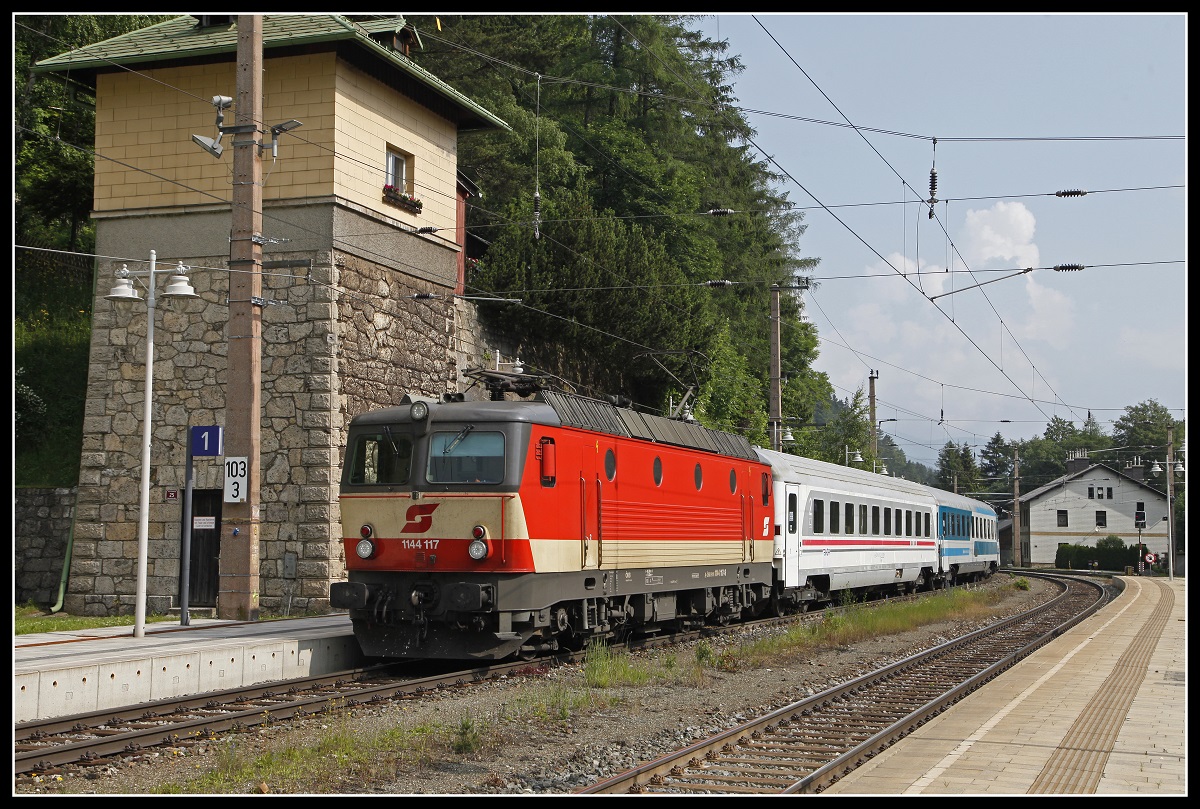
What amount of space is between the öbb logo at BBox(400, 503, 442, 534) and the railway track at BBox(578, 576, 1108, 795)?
4732mm

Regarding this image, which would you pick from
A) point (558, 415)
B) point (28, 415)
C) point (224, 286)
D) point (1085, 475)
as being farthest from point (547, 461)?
point (1085, 475)

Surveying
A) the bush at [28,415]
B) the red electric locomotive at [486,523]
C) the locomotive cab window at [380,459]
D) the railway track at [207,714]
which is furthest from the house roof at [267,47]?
the railway track at [207,714]

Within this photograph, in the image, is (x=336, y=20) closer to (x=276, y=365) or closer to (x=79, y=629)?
(x=276, y=365)

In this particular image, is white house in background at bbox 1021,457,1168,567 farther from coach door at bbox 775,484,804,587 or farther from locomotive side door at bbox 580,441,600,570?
locomotive side door at bbox 580,441,600,570

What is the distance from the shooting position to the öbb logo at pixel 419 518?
550 inches

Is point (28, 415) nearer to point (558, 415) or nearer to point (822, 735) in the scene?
point (558, 415)

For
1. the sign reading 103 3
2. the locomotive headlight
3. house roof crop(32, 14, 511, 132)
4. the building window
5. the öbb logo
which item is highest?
house roof crop(32, 14, 511, 132)

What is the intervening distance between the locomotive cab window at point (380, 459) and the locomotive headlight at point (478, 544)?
44.9 inches

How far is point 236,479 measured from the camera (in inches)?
637

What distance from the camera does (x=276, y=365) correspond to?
21.8m

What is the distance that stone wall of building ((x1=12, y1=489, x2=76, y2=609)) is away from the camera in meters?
22.4

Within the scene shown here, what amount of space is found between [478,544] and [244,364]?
15.9 ft

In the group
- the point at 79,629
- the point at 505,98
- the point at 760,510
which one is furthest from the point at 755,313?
the point at 79,629

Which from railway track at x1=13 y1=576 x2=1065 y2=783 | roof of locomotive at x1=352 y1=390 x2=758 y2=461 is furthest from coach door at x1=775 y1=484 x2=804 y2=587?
railway track at x1=13 y1=576 x2=1065 y2=783
